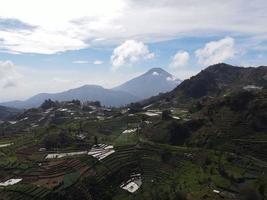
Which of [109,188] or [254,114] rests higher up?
[254,114]

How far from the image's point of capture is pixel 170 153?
10606 cm

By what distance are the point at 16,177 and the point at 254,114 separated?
7253 cm

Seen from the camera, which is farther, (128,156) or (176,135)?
(176,135)

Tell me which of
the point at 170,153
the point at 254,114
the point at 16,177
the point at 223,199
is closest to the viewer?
the point at 223,199

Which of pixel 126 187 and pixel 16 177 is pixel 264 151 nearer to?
pixel 126 187

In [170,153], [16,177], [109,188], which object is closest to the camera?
[109,188]

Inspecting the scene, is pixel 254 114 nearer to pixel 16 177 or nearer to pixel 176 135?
pixel 176 135

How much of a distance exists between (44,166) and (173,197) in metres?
39.4

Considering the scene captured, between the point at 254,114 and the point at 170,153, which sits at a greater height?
the point at 254,114

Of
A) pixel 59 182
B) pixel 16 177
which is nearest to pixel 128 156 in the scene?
pixel 59 182

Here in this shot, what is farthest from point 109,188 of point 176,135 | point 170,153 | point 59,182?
point 176,135

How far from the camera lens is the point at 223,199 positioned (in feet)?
263

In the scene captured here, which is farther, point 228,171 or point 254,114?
point 254,114

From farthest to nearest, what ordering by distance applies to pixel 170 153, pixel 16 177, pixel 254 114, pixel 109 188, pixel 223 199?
pixel 254 114 < pixel 170 153 < pixel 16 177 < pixel 109 188 < pixel 223 199
